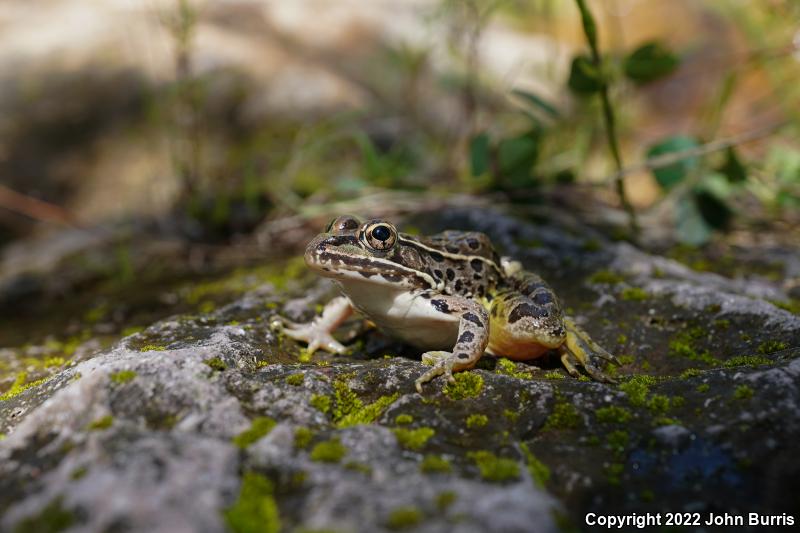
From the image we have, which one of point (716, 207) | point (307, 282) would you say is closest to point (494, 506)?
point (307, 282)

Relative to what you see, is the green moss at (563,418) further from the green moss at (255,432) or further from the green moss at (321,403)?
the green moss at (255,432)

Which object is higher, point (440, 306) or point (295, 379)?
point (440, 306)

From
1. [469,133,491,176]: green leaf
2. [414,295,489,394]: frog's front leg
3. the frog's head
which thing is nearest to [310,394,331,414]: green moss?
[414,295,489,394]: frog's front leg

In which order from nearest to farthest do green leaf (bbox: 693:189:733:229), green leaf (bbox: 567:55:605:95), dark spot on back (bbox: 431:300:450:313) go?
dark spot on back (bbox: 431:300:450:313) → green leaf (bbox: 567:55:605:95) → green leaf (bbox: 693:189:733:229)

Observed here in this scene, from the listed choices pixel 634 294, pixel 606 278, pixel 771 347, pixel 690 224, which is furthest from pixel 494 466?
pixel 690 224

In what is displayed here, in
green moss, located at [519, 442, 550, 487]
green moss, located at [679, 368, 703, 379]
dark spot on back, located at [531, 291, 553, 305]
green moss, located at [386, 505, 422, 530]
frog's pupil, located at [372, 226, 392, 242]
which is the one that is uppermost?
frog's pupil, located at [372, 226, 392, 242]

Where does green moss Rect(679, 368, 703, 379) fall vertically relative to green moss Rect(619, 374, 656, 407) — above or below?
above

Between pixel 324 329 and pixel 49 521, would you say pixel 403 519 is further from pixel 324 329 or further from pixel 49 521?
pixel 324 329

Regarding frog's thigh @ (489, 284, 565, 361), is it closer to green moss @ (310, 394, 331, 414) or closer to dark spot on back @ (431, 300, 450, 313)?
dark spot on back @ (431, 300, 450, 313)
